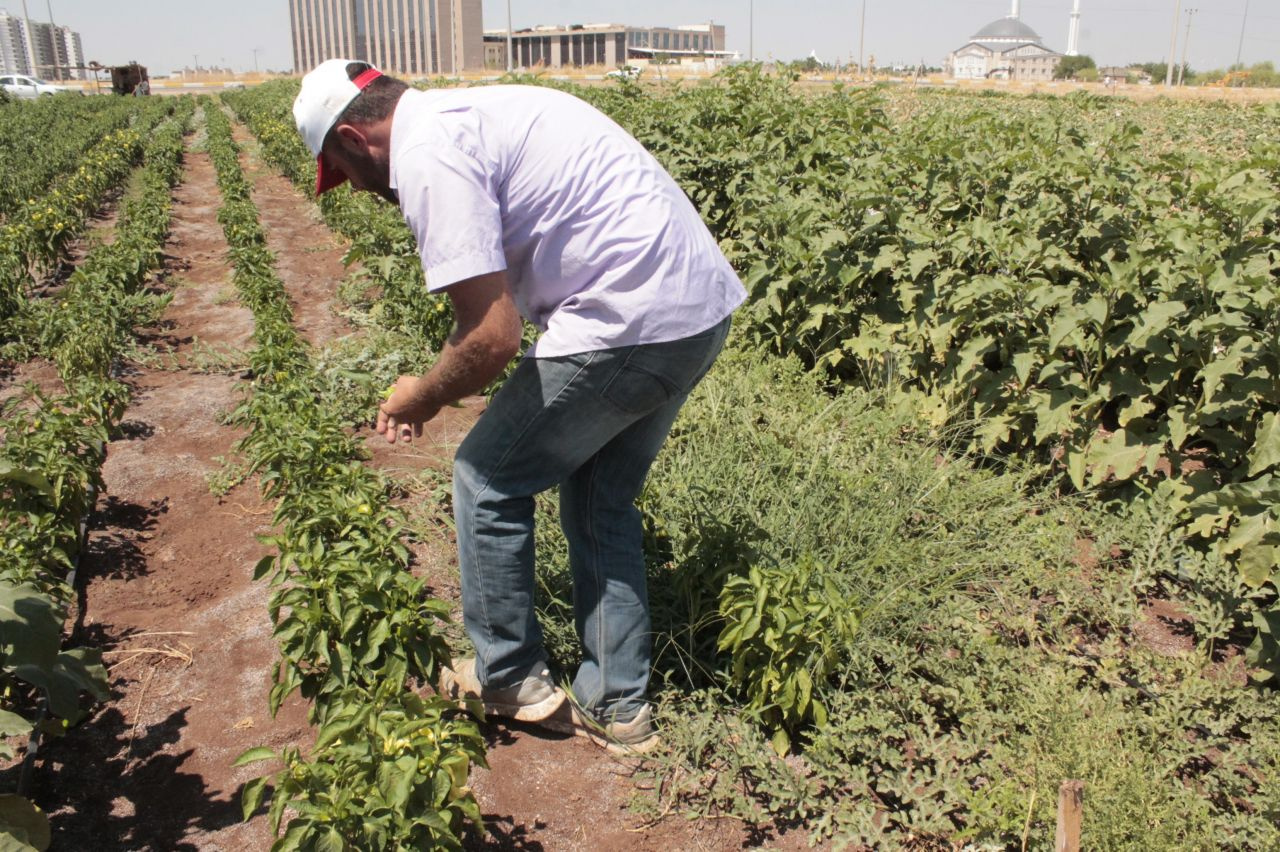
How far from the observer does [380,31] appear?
121 metres

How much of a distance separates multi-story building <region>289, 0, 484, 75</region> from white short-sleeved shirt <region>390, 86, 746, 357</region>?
375 ft

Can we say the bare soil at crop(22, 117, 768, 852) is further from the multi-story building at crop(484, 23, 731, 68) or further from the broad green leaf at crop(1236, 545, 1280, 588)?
the multi-story building at crop(484, 23, 731, 68)

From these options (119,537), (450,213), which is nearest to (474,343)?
(450,213)

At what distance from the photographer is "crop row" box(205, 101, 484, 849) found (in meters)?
1.89

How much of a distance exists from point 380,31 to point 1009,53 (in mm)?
80454

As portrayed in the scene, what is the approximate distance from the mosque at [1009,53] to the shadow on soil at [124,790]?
83.2m

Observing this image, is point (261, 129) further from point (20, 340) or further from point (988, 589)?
point (988, 589)

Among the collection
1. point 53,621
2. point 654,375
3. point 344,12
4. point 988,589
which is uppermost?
point 344,12

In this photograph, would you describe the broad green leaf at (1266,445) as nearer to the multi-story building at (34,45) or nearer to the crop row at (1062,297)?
the crop row at (1062,297)

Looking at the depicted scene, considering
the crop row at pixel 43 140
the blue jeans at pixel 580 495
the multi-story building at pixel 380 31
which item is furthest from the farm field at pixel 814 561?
the multi-story building at pixel 380 31

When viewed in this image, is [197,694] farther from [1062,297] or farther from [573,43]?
[573,43]

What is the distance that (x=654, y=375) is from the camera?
216 centimetres

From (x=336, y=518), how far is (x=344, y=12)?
125 m

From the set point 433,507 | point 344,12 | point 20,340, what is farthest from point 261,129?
point 344,12
